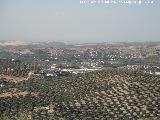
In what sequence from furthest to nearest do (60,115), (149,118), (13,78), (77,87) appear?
(13,78) < (77,87) < (60,115) < (149,118)

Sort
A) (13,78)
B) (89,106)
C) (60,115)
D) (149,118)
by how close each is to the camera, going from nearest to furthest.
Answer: (149,118) < (60,115) < (89,106) < (13,78)

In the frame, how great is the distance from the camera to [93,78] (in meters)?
101

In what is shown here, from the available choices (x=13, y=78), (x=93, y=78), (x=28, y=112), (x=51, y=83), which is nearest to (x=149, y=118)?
(x=28, y=112)

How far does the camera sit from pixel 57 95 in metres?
87.8

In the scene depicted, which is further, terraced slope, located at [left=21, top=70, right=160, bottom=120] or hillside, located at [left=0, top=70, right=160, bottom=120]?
hillside, located at [left=0, top=70, right=160, bottom=120]

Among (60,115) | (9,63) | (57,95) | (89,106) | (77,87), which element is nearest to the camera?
Result: (60,115)

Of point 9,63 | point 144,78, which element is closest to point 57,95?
point 144,78

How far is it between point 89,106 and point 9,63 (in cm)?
7313

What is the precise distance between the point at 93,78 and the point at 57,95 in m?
15.9

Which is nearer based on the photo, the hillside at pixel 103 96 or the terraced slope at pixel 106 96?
the terraced slope at pixel 106 96

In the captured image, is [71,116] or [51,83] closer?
[71,116]

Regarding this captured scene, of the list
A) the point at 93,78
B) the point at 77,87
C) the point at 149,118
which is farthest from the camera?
the point at 93,78

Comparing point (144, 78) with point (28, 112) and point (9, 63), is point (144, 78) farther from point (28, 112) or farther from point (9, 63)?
point (9, 63)

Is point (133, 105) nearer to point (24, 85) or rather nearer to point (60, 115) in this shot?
point (60, 115)
